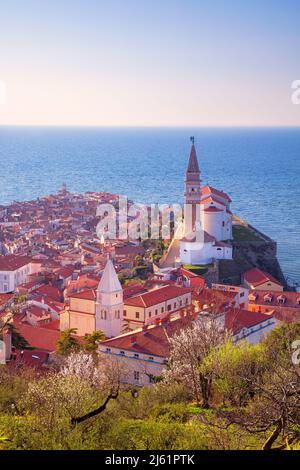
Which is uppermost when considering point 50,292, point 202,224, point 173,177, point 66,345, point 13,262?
point 202,224

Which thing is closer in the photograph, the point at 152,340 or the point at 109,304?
the point at 152,340

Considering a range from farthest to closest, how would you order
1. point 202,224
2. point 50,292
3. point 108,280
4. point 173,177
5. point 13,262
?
1. point 173,177
2. point 202,224
3. point 13,262
4. point 50,292
5. point 108,280

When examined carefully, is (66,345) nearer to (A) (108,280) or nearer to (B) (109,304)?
(B) (109,304)

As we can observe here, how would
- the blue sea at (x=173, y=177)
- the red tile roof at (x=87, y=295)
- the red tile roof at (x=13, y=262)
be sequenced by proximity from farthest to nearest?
the blue sea at (x=173, y=177), the red tile roof at (x=13, y=262), the red tile roof at (x=87, y=295)

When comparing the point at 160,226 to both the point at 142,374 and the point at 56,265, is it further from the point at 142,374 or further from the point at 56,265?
the point at 142,374

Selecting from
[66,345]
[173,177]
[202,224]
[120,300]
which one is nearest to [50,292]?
[120,300]

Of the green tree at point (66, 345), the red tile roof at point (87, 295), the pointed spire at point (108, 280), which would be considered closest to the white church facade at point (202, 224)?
the red tile roof at point (87, 295)

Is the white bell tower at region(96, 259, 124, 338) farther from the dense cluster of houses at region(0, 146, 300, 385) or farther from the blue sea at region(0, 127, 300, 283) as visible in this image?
the blue sea at region(0, 127, 300, 283)

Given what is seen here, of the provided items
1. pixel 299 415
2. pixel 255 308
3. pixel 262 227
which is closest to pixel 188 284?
pixel 255 308

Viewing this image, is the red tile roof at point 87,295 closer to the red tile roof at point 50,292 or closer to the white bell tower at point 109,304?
the white bell tower at point 109,304
